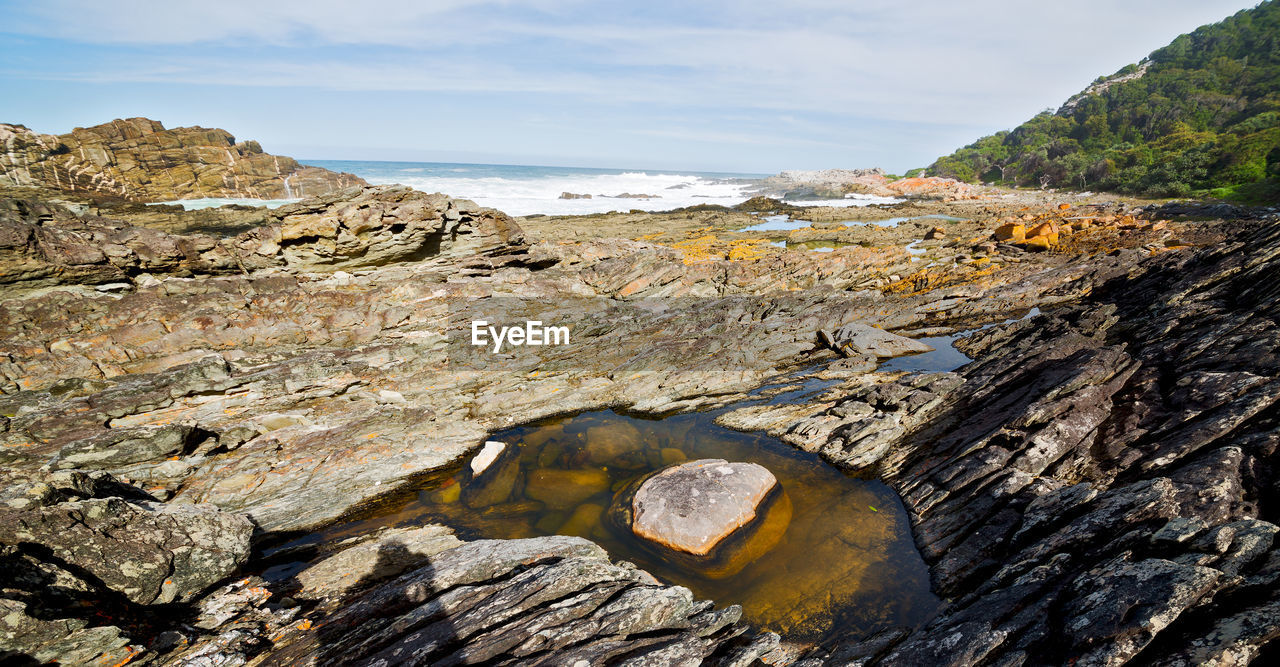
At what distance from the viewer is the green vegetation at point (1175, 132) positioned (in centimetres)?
5878

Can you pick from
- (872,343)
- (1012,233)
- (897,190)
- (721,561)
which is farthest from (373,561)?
(897,190)

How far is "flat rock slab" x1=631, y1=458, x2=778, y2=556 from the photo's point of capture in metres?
11.0

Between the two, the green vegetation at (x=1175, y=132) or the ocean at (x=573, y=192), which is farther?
the ocean at (x=573, y=192)

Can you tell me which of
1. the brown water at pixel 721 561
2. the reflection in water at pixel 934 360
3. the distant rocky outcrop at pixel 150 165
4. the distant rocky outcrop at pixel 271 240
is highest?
the distant rocky outcrop at pixel 150 165

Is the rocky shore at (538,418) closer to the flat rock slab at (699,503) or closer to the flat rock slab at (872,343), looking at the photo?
A: the flat rock slab at (872,343)

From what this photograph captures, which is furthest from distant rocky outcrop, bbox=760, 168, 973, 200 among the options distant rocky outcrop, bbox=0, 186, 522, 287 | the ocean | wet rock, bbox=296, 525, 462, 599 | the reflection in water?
wet rock, bbox=296, 525, 462, 599

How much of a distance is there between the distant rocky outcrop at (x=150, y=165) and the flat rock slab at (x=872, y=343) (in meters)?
66.0

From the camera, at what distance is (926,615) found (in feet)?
29.5

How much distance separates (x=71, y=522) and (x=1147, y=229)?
57.0 meters

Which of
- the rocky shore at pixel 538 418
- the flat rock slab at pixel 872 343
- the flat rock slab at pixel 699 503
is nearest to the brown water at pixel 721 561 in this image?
the flat rock slab at pixel 699 503

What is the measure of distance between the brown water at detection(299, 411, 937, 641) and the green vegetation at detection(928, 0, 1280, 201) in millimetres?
73380

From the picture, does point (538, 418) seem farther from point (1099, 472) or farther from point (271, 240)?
point (271, 240)

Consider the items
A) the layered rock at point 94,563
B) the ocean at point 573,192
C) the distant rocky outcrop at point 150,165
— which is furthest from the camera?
the ocean at point 573,192

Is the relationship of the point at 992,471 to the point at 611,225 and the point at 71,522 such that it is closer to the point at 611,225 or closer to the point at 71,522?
the point at 71,522
